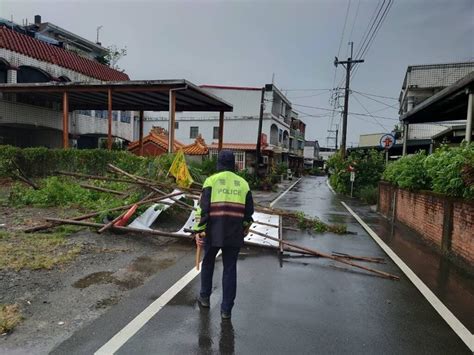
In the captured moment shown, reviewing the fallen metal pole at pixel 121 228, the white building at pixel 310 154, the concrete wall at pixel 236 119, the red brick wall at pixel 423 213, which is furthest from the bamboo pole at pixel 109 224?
the white building at pixel 310 154

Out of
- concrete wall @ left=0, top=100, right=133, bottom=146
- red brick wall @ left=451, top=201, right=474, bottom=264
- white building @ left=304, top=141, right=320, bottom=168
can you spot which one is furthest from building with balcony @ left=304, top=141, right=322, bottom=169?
red brick wall @ left=451, top=201, right=474, bottom=264

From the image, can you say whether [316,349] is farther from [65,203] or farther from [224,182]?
[65,203]

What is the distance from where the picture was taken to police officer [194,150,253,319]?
4.49 m

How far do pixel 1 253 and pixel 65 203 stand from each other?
513 cm

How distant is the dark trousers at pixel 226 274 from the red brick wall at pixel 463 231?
15.4 feet

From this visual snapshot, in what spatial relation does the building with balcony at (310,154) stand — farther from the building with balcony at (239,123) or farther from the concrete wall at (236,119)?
the concrete wall at (236,119)

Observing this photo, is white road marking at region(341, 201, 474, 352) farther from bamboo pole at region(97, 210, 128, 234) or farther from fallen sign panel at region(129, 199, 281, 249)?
bamboo pole at region(97, 210, 128, 234)

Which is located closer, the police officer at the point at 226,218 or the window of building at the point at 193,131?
the police officer at the point at 226,218

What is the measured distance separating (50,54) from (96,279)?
23.7 meters

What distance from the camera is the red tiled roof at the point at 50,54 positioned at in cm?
2233

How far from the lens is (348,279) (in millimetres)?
6332

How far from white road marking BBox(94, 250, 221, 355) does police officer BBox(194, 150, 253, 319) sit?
83 centimetres

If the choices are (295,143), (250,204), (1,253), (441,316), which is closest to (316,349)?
(250,204)

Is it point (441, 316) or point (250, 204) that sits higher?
point (250, 204)
